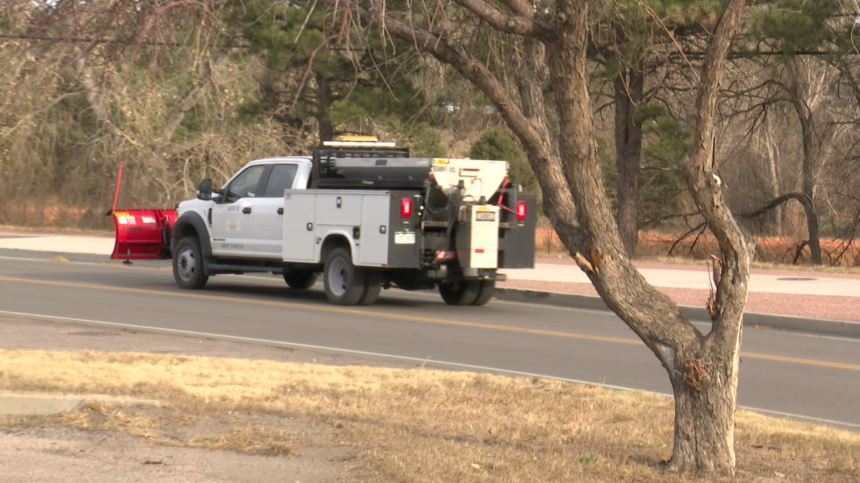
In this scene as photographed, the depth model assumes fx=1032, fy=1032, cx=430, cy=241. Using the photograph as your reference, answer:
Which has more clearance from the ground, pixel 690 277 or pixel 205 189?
pixel 205 189

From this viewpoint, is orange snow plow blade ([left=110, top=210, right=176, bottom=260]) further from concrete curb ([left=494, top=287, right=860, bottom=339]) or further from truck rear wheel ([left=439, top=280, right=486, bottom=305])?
concrete curb ([left=494, top=287, right=860, bottom=339])

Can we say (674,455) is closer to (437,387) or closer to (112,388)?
(437,387)

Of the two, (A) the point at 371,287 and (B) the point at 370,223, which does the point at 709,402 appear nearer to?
(B) the point at 370,223

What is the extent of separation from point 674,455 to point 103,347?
23.0 ft

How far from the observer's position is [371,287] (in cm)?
1578

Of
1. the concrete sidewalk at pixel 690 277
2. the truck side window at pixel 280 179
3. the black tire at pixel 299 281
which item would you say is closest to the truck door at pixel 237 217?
the truck side window at pixel 280 179

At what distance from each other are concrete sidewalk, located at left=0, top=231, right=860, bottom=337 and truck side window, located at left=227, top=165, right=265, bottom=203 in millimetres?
4696

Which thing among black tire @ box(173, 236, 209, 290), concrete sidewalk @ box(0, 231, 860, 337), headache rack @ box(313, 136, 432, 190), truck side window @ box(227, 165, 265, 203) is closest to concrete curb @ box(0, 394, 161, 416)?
headache rack @ box(313, 136, 432, 190)

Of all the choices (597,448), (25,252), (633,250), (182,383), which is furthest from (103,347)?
(633,250)

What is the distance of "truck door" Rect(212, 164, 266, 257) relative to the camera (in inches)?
676

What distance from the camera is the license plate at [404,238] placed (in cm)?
1491

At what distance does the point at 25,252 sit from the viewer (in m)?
25.8

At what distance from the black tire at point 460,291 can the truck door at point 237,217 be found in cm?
327

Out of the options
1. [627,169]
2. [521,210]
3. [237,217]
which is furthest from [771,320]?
[627,169]
